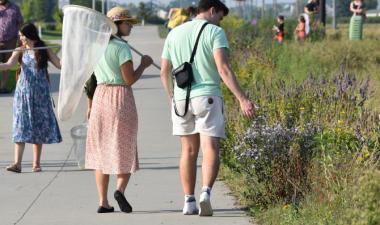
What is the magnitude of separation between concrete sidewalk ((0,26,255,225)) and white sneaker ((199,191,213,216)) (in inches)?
2.2

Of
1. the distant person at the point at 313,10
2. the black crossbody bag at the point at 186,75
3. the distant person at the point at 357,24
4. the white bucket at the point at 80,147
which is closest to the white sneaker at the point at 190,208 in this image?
the black crossbody bag at the point at 186,75

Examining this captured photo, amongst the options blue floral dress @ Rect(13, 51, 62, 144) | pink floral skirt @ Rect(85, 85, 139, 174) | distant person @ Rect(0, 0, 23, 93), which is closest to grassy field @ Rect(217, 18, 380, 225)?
pink floral skirt @ Rect(85, 85, 139, 174)

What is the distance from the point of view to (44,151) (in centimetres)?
1362

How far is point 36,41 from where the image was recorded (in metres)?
11.8

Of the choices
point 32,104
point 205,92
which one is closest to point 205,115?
point 205,92

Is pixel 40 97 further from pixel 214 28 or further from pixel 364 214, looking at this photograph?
pixel 364 214

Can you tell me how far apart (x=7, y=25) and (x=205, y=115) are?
11956mm

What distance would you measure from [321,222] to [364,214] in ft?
4.47

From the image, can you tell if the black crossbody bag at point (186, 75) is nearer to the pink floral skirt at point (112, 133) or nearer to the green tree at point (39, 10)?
the pink floral skirt at point (112, 133)

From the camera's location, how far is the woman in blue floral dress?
1194 centimetres

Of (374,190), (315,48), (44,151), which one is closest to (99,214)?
(374,190)

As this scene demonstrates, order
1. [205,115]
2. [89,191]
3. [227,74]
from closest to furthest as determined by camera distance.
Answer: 1. [227,74]
2. [205,115]
3. [89,191]

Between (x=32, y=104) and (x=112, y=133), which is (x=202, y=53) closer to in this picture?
(x=112, y=133)

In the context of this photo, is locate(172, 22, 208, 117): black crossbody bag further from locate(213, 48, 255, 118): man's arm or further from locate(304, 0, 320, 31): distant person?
locate(304, 0, 320, 31): distant person
